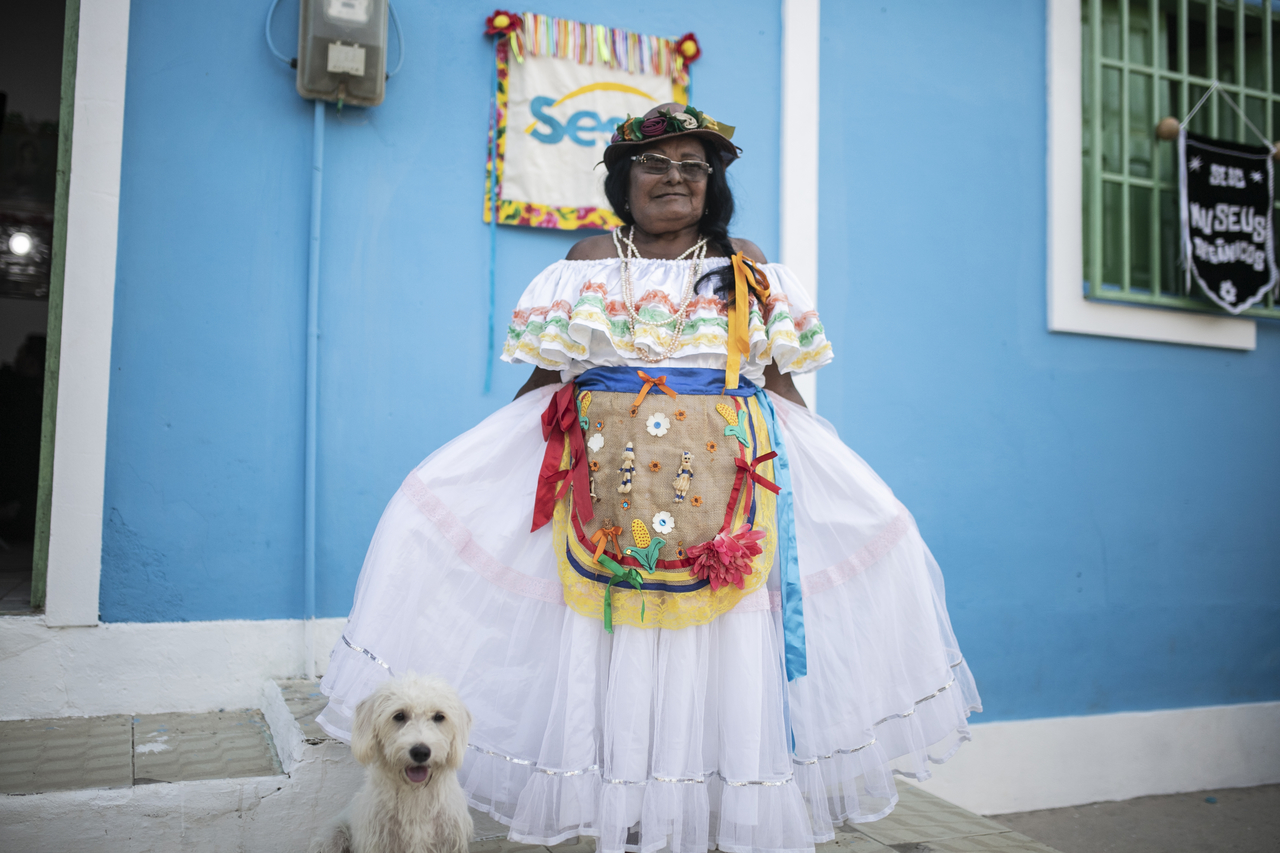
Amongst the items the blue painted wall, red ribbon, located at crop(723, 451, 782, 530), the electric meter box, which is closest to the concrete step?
the blue painted wall

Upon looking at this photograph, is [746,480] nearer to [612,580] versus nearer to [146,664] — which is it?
[612,580]

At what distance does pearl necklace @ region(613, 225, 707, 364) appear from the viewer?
236 cm

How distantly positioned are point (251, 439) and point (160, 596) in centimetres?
68

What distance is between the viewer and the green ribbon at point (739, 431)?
2303 millimetres

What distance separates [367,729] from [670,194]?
1572 mm

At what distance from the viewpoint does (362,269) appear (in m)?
3.74

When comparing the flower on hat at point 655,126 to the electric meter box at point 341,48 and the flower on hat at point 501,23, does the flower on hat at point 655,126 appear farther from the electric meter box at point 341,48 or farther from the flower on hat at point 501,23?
the flower on hat at point 501,23

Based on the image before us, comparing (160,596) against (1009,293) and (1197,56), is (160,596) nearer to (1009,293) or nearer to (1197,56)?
(1009,293)

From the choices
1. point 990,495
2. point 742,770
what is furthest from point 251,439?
point 990,495

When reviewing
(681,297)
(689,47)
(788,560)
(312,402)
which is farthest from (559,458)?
(689,47)

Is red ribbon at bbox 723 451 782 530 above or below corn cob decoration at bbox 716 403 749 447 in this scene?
below

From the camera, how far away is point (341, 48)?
351cm

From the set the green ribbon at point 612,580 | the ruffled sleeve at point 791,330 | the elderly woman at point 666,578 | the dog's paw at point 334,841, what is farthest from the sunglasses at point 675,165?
the dog's paw at point 334,841

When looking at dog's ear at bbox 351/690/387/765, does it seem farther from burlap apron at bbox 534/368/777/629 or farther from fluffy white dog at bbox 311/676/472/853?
burlap apron at bbox 534/368/777/629
